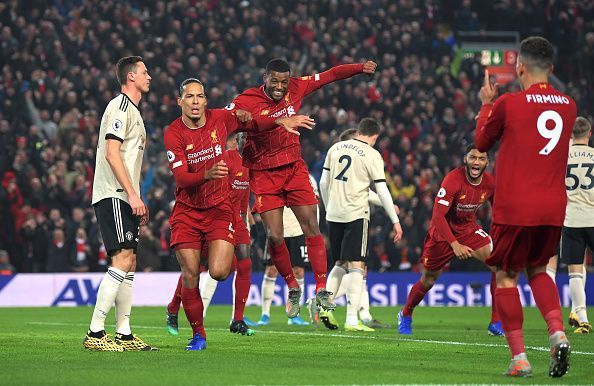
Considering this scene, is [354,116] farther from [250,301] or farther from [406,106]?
[250,301]

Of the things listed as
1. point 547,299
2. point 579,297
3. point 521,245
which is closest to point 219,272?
point 521,245

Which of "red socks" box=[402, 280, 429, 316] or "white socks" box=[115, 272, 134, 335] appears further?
"red socks" box=[402, 280, 429, 316]

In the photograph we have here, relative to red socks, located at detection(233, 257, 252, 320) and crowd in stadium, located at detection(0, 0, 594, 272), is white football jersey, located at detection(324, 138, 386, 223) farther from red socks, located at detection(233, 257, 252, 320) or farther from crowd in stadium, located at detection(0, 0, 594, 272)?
crowd in stadium, located at detection(0, 0, 594, 272)

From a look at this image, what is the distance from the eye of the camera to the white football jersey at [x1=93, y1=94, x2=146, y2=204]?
9.71 m

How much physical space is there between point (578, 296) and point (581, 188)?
1.44m

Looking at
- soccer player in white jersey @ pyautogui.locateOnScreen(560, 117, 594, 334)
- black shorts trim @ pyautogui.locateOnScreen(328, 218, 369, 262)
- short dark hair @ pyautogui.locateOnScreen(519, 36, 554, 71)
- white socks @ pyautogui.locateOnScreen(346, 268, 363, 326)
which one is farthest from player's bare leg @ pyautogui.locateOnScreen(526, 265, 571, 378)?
black shorts trim @ pyautogui.locateOnScreen(328, 218, 369, 262)

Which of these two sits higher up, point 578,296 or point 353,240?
point 353,240

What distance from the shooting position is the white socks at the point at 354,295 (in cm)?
1391

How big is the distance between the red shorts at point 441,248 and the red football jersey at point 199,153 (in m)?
3.38

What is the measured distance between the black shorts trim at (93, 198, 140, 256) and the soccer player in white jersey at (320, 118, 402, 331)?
203 inches

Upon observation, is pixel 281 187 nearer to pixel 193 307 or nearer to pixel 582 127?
pixel 193 307

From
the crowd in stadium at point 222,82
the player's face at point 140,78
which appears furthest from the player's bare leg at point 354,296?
the crowd in stadium at point 222,82

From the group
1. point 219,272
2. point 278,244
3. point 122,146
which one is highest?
point 122,146

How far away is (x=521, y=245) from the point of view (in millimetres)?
7746
